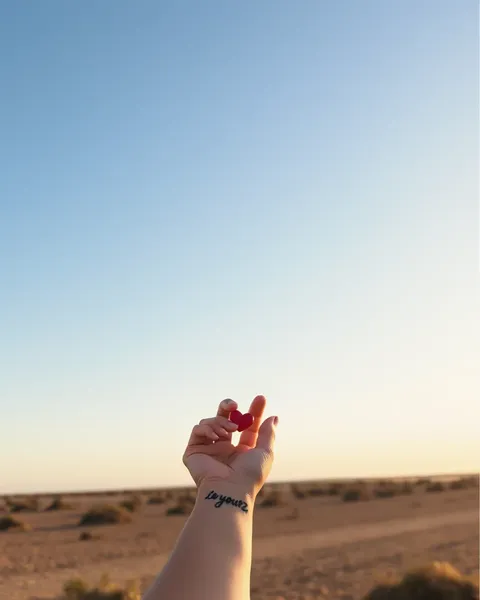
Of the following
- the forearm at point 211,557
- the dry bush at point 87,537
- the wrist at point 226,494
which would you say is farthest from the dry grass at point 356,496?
the forearm at point 211,557

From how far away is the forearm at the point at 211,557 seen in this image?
2.67 metres

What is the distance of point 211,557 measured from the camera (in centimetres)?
276

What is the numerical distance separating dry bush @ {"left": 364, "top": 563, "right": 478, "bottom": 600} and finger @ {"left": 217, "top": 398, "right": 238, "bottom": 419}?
761 cm

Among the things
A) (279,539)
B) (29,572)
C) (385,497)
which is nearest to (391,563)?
(279,539)

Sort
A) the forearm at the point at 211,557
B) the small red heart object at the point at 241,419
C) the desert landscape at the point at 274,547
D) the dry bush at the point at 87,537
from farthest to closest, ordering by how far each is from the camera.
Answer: the dry bush at the point at 87,537 < the desert landscape at the point at 274,547 < the small red heart object at the point at 241,419 < the forearm at the point at 211,557

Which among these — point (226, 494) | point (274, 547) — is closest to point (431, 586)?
point (226, 494)

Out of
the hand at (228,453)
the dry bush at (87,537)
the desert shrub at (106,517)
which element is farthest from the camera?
the desert shrub at (106,517)

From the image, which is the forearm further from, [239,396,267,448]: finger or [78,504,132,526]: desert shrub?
[78,504,132,526]: desert shrub

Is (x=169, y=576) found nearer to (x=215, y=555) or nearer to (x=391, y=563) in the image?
(x=215, y=555)

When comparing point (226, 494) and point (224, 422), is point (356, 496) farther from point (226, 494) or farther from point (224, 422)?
point (226, 494)

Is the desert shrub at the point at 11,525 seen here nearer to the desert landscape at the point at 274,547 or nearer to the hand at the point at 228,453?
the desert landscape at the point at 274,547

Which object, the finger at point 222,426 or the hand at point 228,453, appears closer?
the hand at point 228,453

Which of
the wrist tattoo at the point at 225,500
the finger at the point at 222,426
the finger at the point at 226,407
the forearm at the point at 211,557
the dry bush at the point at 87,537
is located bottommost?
the dry bush at the point at 87,537

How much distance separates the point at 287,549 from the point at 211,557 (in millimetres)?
20988
